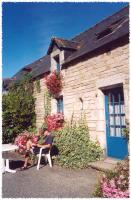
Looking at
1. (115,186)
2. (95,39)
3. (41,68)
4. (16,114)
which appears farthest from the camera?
(41,68)

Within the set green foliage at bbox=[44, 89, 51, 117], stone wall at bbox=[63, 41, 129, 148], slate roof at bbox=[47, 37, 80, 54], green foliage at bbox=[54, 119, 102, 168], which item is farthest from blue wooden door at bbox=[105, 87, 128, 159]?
green foliage at bbox=[44, 89, 51, 117]

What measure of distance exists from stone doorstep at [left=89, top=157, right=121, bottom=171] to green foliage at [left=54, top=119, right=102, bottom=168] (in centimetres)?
28

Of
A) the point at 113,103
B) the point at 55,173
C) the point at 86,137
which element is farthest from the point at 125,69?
the point at 55,173

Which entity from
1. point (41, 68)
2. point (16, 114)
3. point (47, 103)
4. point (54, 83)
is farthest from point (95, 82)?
point (41, 68)

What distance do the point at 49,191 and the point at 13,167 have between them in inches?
131

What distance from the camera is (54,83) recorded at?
1159 cm

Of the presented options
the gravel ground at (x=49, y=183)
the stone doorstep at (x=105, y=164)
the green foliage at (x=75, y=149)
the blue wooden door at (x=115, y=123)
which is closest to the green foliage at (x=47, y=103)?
the green foliage at (x=75, y=149)

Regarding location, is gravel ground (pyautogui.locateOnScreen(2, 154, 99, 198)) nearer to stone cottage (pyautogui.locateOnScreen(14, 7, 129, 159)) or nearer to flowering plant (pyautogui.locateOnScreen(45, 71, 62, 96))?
stone cottage (pyautogui.locateOnScreen(14, 7, 129, 159))

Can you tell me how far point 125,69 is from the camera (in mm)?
7891

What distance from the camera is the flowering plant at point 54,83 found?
37.8ft

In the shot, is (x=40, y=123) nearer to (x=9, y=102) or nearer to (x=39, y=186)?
(x=9, y=102)

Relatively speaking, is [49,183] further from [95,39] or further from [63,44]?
[63,44]

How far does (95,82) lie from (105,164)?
289 centimetres

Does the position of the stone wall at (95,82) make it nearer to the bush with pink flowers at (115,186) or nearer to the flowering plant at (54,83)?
the flowering plant at (54,83)
